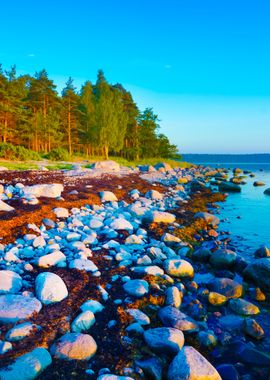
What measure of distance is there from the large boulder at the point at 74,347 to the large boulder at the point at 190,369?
81cm

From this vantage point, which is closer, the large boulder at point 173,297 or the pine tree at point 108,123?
the large boulder at point 173,297

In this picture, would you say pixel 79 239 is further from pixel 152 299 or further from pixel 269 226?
pixel 269 226

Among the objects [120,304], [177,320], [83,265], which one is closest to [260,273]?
[177,320]

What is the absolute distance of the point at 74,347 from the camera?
2664mm

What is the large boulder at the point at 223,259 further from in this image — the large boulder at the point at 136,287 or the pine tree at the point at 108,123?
the pine tree at the point at 108,123

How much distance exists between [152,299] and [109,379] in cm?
163

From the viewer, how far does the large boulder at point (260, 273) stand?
16.4 ft

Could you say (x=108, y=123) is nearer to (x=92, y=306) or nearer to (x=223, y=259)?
(x=223, y=259)

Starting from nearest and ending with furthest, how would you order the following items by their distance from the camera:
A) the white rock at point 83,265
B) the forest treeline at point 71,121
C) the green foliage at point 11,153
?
the white rock at point 83,265 → the green foliage at point 11,153 → the forest treeline at point 71,121

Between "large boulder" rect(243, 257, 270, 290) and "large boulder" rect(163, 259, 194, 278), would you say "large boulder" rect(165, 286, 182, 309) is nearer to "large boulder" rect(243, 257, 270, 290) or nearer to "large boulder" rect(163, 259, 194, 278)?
"large boulder" rect(163, 259, 194, 278)

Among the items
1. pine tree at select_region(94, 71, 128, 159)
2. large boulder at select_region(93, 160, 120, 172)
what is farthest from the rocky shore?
pine tree at select_region(94, 71, 128, 159)

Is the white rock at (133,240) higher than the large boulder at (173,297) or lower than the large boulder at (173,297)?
higher

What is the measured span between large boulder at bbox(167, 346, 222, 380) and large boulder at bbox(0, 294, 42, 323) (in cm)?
165

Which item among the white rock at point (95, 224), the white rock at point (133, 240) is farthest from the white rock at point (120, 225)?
the white rock at point (133, 240)
